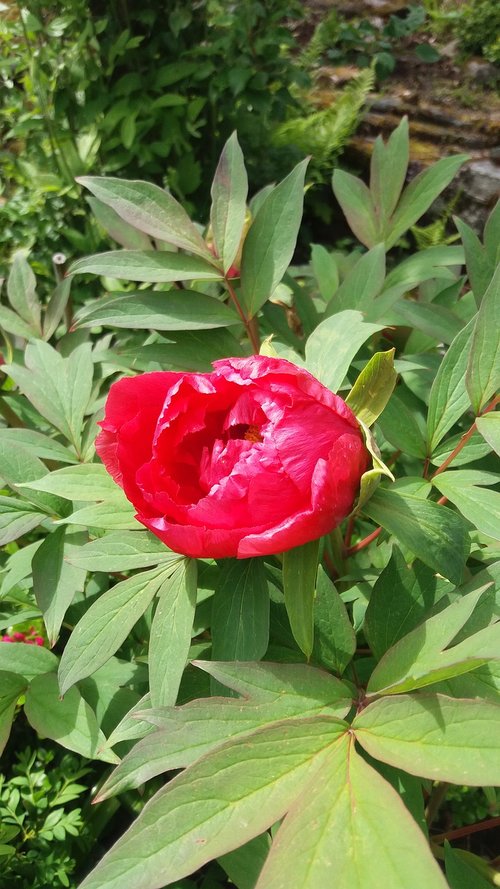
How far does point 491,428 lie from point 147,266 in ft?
1.32

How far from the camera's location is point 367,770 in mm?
479

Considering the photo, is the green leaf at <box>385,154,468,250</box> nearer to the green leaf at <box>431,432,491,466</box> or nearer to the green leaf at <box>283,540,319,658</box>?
the green leaf at <box>431,432,491,466</box>

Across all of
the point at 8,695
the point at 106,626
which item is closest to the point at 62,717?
the point at 8,695

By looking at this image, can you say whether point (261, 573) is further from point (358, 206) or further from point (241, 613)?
point (358, 206)

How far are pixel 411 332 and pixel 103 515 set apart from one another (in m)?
0.64

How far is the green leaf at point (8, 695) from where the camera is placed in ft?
2.44

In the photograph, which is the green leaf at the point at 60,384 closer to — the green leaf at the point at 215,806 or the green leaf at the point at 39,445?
the green leaf at the point at 39,445

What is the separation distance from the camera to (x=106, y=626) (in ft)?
2.04

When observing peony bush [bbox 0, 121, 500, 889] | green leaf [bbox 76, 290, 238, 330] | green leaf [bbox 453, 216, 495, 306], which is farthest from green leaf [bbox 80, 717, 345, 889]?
Answer: green leaf [bbox 453, 216, 495, 306]

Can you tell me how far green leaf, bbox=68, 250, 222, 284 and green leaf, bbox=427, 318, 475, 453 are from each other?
10.7 inches

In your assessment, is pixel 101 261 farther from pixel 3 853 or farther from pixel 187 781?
pixel 3 853

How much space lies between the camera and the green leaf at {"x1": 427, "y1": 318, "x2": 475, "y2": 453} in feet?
2.39

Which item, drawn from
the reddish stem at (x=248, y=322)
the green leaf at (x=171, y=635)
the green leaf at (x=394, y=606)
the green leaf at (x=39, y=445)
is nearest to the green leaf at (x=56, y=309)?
the green leaf at (x=39, y=445)

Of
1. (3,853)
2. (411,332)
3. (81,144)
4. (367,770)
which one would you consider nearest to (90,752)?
(3,853)
